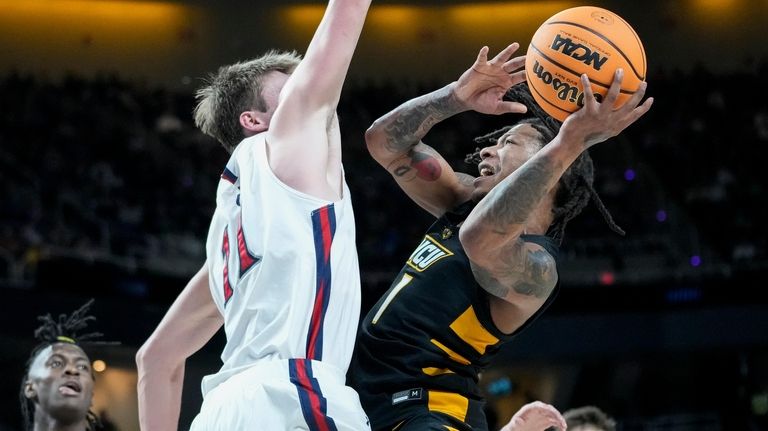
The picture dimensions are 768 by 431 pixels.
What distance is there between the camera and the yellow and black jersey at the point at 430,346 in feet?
13.1

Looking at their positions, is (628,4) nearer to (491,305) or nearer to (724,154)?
(724,154)

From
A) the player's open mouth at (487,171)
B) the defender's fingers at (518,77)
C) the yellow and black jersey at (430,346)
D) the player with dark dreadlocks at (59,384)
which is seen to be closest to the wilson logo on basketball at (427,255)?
the yellow and black jersey at (430,346)

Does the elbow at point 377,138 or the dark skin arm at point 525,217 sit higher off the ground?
the elbow at point 377,138

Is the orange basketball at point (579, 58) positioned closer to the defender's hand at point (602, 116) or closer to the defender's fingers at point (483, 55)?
the defender's hand at point (602, 116)

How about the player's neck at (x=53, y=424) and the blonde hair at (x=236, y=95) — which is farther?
the player's neck at (x=53, y=424)

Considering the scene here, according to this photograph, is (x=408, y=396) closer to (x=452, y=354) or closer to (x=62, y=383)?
(x=452, y=354)

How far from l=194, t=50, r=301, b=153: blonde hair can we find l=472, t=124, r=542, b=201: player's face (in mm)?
1107

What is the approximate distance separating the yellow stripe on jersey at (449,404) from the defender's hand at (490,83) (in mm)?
1167

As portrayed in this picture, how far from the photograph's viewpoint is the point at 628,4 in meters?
21.3

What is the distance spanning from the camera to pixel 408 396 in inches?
156

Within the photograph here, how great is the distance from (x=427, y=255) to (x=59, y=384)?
2.24 meters

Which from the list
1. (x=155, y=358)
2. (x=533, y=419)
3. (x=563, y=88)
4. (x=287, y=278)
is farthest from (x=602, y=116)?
(x=155, y=358)

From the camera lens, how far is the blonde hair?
3.62 metres

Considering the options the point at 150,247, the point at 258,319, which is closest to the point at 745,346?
the point at 150,247
